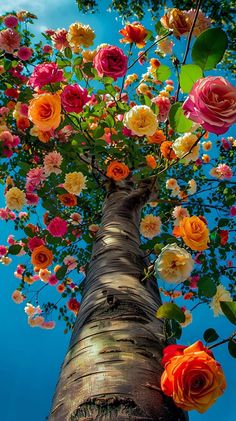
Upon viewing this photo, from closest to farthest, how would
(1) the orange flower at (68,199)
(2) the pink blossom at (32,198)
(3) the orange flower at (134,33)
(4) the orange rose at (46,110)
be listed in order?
(4) the orange rose at (46,110), (3) the orange flower at (134,33), (1) the orange flower at (68,199), (2) the pink blossom at (32,198)

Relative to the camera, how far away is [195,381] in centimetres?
77

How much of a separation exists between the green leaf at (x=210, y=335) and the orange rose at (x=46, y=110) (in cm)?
143

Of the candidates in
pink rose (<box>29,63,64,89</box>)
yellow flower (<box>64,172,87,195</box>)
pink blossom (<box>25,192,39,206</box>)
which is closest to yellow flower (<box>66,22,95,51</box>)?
pink rose (<box>29,63,64,89</box>)

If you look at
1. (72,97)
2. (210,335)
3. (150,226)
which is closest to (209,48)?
(210,335)

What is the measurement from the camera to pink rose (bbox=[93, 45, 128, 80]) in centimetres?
211

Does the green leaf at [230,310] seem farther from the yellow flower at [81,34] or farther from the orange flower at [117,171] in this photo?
the yellow flower at [81,34]

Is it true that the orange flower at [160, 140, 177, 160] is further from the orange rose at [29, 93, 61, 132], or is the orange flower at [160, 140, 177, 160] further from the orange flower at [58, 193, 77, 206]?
the orange rose at [29, 93, 61, 132]

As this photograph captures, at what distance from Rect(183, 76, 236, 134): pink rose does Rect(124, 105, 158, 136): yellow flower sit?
1159mm

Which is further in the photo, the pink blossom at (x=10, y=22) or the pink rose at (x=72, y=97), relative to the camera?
the pink blossom at (x=10, y=22)

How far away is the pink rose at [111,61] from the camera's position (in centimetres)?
211

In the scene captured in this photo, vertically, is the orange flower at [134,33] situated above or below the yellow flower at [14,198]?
above

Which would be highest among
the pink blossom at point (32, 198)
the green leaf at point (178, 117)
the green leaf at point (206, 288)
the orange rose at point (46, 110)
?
the pink blossom at point (32, 198)

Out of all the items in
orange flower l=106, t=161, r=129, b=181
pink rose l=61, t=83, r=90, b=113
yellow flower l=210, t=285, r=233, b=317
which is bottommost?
yellow flower l=210, t=285, r=233, b=317

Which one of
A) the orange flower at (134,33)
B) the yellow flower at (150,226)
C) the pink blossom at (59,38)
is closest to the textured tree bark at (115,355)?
the orange flower at (134,33)
